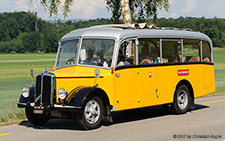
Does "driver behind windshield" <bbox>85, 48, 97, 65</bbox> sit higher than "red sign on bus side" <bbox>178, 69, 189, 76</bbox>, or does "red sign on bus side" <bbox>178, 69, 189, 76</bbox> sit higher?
"driver behind windshield" <bbox>85, 48, 97, 65</bbox>

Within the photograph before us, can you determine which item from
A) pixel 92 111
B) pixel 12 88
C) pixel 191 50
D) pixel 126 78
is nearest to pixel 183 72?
pixel 191 50

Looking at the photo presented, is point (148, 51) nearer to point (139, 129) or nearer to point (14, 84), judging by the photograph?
point (139, 129)

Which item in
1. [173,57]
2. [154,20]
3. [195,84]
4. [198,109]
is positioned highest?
[154,20]

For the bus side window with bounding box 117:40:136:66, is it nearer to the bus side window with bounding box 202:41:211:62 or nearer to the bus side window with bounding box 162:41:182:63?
the bus side window with bounding box 162:41:182:63

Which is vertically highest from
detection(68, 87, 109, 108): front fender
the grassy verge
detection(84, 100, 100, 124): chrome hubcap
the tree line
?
the tree line

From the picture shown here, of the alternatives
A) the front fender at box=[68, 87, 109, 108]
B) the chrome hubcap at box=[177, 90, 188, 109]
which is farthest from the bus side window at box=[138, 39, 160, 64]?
the front fender at box=[68, 87, 109, 108]

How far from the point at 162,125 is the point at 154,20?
11.2 metres

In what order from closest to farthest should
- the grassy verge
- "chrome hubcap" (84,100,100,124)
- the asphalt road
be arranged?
the asphalt road < "chrome hubcap" (84,100,100,124) < the grassy verge

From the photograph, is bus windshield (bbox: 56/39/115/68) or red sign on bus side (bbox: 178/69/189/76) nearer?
bus windshield (bbox: 56/39/115/68)

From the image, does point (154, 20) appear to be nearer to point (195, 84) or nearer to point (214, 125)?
point (195, 84)

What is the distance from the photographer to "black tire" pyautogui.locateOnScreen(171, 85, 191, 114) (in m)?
11.7

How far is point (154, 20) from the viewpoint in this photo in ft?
66.7

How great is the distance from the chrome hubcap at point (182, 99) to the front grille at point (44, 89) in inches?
172

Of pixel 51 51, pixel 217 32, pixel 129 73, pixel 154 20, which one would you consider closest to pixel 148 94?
pixel 129 73
